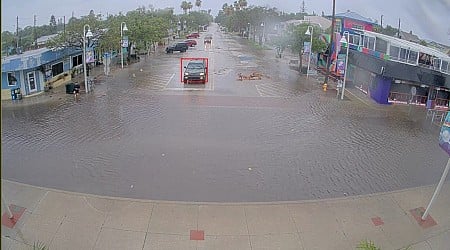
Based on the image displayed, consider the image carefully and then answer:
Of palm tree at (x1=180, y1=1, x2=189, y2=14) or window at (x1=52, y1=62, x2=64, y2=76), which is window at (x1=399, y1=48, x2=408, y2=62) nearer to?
window at (x1=52, y1=62, x2=64, y2=76)

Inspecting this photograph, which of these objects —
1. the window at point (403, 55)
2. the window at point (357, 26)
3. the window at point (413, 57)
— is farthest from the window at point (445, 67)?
the window at point (357, 26)

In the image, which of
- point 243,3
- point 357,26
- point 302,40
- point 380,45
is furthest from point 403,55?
point 243,3

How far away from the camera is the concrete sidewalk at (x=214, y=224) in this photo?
7.58 m

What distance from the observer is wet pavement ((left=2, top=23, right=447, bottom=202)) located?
1030cm

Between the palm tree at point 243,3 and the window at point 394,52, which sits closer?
the window at point 394,52

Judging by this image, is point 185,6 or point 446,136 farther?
point 185,6

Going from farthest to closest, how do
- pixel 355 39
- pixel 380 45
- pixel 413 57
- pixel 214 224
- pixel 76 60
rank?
pixel 355 39 < pixel 76 60 < pixel 380 45 < pixel 413 57 < pixel 214 224

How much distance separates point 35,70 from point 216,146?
12772 millimetres

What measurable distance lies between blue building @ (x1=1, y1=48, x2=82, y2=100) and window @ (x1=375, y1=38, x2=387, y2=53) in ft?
61.6

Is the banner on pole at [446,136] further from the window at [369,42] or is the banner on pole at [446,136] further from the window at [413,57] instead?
the window at [369,42]

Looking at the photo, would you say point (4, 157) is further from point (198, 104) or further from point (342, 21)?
point (342, 21)

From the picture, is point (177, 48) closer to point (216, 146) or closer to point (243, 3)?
point (216, 146)

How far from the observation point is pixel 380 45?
24.1m

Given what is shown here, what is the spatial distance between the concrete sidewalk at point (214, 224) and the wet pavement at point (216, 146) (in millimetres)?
676
